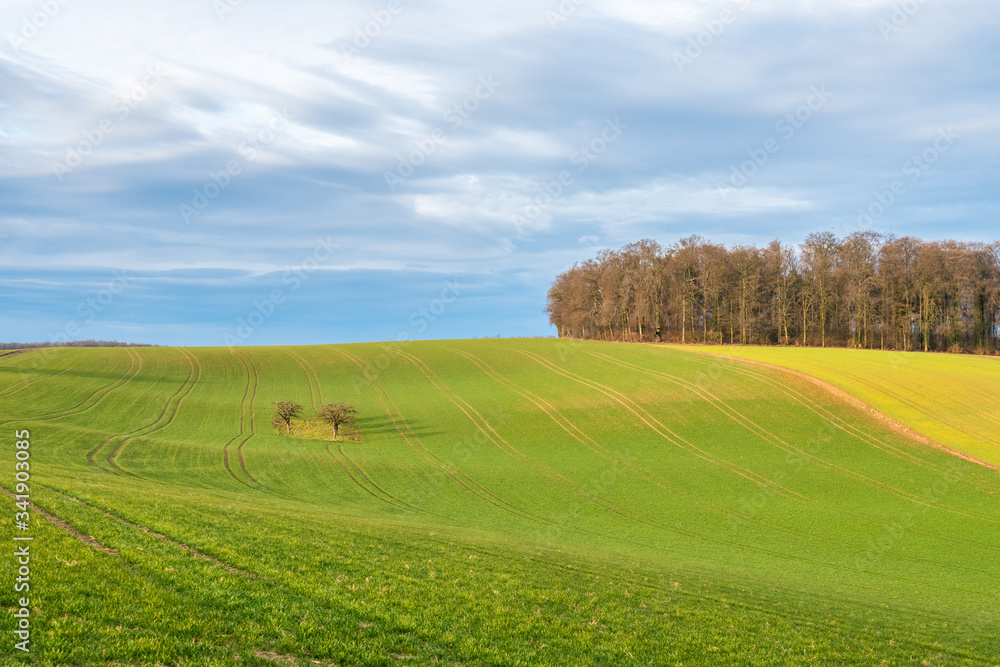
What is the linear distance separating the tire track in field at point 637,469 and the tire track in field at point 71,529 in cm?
3334

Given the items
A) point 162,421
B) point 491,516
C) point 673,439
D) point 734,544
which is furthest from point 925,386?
point 162,421

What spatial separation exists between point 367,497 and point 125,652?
29.6m

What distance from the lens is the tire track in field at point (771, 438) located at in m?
40.8

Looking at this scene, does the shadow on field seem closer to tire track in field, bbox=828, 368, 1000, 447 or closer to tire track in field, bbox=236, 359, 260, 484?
tire track in field, bbox=236, 359, 260, 484

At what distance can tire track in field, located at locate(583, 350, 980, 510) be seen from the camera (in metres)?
40.8

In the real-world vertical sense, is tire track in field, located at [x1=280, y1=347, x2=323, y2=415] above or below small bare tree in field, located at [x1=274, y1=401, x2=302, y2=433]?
above

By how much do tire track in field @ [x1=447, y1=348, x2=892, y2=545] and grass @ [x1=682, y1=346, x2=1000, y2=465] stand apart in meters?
23.6

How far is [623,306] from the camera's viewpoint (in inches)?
4321

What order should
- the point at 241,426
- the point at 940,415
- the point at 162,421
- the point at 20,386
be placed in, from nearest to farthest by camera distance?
the point at 940,415 < the point at 162,421 < the point at 241,426 < the point at 20,386

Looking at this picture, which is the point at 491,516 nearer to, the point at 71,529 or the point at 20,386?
the point at 71,529

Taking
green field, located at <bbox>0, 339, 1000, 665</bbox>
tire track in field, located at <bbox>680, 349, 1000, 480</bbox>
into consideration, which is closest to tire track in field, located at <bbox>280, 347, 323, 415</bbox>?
green field, located at <bbox>0, 339, 1000, 665</bbox>

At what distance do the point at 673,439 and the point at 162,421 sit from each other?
48.2 m

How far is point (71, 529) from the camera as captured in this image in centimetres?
1422

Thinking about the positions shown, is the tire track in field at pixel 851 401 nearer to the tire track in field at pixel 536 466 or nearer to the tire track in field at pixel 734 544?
the tire track in field at pixel 734 544
